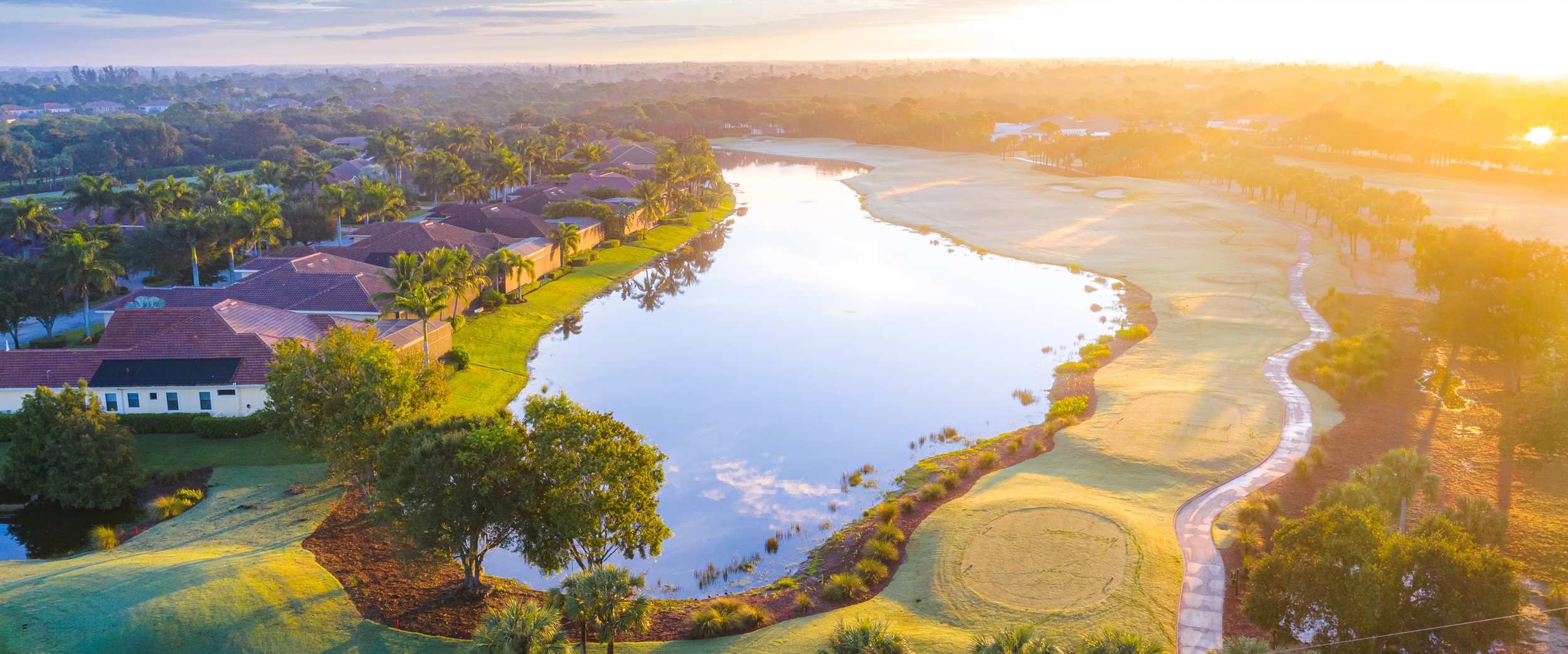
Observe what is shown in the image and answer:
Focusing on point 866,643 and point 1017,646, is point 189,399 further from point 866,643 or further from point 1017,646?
point 1017,646

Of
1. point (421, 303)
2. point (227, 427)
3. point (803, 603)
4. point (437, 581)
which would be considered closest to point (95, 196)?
point (227, 427)

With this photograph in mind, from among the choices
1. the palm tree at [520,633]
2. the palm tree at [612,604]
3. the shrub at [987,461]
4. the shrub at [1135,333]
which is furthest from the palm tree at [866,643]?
the shrub at [1135,333]

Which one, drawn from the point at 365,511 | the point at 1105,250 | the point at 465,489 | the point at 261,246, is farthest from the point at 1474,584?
the point at 261,246

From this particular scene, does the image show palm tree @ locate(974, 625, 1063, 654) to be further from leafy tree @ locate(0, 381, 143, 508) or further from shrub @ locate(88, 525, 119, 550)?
leafy tree @ locate(0, 381, 143, 508)

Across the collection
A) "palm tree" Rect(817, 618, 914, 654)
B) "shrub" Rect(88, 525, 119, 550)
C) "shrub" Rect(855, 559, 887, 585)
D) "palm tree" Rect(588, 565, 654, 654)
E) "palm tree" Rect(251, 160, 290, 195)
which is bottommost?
"shrub" Rect(88, 525, 119, 550)

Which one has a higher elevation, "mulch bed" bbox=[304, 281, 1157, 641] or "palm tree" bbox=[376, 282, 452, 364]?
"palm tree" bbox=[376, 282, 452, 364]

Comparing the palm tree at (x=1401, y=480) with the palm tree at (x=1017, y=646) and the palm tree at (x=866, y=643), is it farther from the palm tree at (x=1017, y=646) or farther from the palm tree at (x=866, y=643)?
the palm tree at (x=866, y=643)

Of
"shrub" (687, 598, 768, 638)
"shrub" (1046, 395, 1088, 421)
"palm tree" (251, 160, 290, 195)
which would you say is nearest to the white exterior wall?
"shrub" (687, 598, 768, 638)
